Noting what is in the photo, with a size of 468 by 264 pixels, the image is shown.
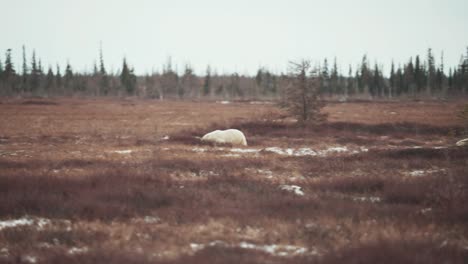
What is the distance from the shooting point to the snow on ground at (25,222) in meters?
7.48

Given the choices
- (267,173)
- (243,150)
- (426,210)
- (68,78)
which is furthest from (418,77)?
(426,210)

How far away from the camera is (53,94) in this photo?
3809 inches

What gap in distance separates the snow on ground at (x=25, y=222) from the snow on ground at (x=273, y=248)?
3495mm

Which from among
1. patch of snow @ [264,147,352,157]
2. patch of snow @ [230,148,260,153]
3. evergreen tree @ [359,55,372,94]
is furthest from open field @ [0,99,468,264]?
evergreen tree @ [359,55,372,94]

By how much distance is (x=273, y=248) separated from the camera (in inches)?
252

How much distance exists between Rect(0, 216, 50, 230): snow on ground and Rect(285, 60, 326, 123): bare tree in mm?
22416

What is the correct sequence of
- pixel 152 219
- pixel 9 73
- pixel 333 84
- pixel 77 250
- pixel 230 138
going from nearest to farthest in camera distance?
pixel 77 250 < pixel 152 219 < pixel 230 138 < pixel 9 73 < pixel 333 84

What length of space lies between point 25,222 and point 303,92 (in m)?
23.0

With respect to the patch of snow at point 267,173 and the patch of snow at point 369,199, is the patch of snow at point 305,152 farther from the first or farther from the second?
the patch of snow at point 369,199

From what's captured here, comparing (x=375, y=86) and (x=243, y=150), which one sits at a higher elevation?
(x=375, y=86)

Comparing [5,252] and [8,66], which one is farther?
[8,66]

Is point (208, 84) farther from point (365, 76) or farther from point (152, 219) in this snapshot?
point (152, 219)

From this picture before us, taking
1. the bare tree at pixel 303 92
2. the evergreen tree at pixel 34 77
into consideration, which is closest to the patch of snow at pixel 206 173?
the bare tree at pixel 303 92

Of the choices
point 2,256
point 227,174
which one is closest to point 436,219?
point 227,174
